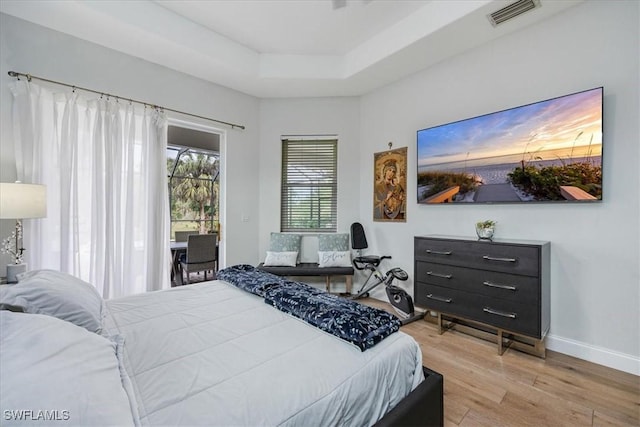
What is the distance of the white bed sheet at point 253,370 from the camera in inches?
34.7

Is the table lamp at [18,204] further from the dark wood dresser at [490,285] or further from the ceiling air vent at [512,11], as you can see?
the ceiling air vent at [512,11]

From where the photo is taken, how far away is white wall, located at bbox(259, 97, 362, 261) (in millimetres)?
4191

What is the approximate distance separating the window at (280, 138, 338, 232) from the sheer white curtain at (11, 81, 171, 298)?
1711 millimetres

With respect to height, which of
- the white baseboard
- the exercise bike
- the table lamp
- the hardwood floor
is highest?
the table lamp

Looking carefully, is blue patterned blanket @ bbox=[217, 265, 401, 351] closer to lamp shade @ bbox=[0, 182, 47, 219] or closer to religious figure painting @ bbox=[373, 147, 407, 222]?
lamp shade @ bbox=[0, 182, 47, 219]

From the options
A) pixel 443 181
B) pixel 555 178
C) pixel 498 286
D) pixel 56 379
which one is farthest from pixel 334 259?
pixel 56 379

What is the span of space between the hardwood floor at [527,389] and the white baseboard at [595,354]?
5 centimetres

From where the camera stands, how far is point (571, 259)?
92.5 inches

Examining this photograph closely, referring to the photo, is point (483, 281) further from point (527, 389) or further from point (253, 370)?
point (253, 370)

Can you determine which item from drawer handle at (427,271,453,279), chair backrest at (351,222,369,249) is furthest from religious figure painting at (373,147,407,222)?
drawer handle at (427,271,453,279)

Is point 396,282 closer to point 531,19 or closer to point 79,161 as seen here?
point 531,19

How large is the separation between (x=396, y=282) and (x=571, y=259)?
184 centimetres

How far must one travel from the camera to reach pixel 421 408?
1.24 m

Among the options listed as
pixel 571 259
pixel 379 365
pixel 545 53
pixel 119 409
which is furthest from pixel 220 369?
pixel 545 53
